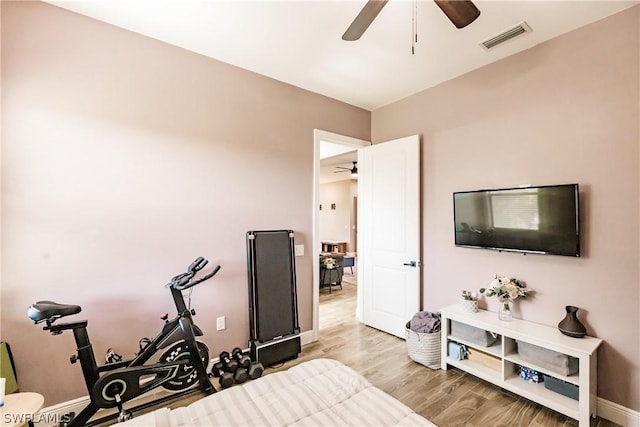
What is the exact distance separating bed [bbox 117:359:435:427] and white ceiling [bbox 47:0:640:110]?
243 centimetres

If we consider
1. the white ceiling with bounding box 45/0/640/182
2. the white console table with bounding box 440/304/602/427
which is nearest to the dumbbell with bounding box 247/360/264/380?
the white console table with bounding box 440/304/602/427

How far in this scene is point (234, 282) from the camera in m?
2.89

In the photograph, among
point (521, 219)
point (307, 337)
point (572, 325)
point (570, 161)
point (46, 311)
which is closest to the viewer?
point (46, 311)

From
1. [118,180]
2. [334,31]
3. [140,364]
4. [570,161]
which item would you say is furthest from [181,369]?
[570,161]

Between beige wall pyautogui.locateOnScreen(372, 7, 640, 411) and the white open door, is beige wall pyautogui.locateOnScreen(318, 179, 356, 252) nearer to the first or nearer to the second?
the white open door

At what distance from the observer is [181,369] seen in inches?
89.7

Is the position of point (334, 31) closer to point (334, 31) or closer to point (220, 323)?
point (334, 31)

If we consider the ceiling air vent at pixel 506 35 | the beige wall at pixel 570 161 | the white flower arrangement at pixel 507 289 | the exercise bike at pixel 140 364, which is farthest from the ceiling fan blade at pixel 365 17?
the white flower arrangement at pixel 507 289

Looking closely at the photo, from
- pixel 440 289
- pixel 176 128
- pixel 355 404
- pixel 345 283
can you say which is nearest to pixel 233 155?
pixel 176 128

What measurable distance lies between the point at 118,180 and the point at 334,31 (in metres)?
2.11

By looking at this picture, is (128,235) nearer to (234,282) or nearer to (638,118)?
(234,282)

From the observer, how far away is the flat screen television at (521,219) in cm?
226

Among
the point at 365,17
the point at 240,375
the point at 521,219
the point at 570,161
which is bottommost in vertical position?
the point at 240,375

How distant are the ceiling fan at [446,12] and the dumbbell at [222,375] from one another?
9.16 ft
